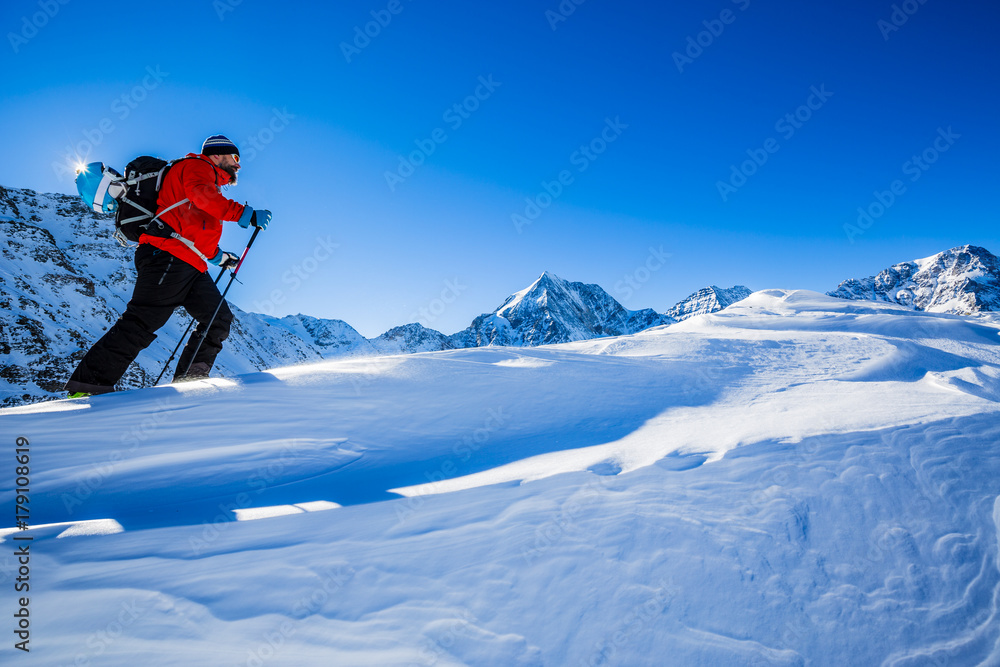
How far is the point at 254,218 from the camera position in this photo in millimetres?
4465

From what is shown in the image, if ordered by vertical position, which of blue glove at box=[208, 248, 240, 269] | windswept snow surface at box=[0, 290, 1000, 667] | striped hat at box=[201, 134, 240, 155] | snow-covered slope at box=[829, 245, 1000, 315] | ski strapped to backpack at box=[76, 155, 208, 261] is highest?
snow-covered slope at box=[829, 245, 1000, 315]

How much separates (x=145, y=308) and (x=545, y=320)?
16817cm

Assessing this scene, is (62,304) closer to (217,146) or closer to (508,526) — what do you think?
(217,146)

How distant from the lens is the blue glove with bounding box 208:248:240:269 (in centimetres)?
464

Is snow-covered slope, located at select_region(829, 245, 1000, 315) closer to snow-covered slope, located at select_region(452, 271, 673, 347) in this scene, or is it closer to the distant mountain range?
snow-covered slope, located at select_region(452, 271, 673, 347)

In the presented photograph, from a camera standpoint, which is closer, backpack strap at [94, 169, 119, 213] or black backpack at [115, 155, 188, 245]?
backpack strap at [94, 169, 119, 213]

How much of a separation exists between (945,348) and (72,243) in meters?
36.9

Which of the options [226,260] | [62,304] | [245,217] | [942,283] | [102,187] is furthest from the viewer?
[942,283]

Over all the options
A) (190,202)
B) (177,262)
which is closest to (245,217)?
(190,202)

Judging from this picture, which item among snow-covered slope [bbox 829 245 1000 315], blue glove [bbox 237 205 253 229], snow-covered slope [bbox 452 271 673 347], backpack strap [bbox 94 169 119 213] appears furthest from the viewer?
snow-covered slope [bbox 452 271 673 347]

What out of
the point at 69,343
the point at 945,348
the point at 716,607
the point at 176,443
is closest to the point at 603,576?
the point at 716,607

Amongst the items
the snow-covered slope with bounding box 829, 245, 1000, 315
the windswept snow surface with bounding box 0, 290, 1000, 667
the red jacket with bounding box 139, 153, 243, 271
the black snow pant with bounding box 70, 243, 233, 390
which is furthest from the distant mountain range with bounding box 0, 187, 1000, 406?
the snow-covered slope with bounding box 829, 245, 1000, 315

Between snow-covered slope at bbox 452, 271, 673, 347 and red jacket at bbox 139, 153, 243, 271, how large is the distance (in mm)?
153010

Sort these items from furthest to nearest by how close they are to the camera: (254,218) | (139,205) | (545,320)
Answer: (545,320), (254,218), (139,205)
